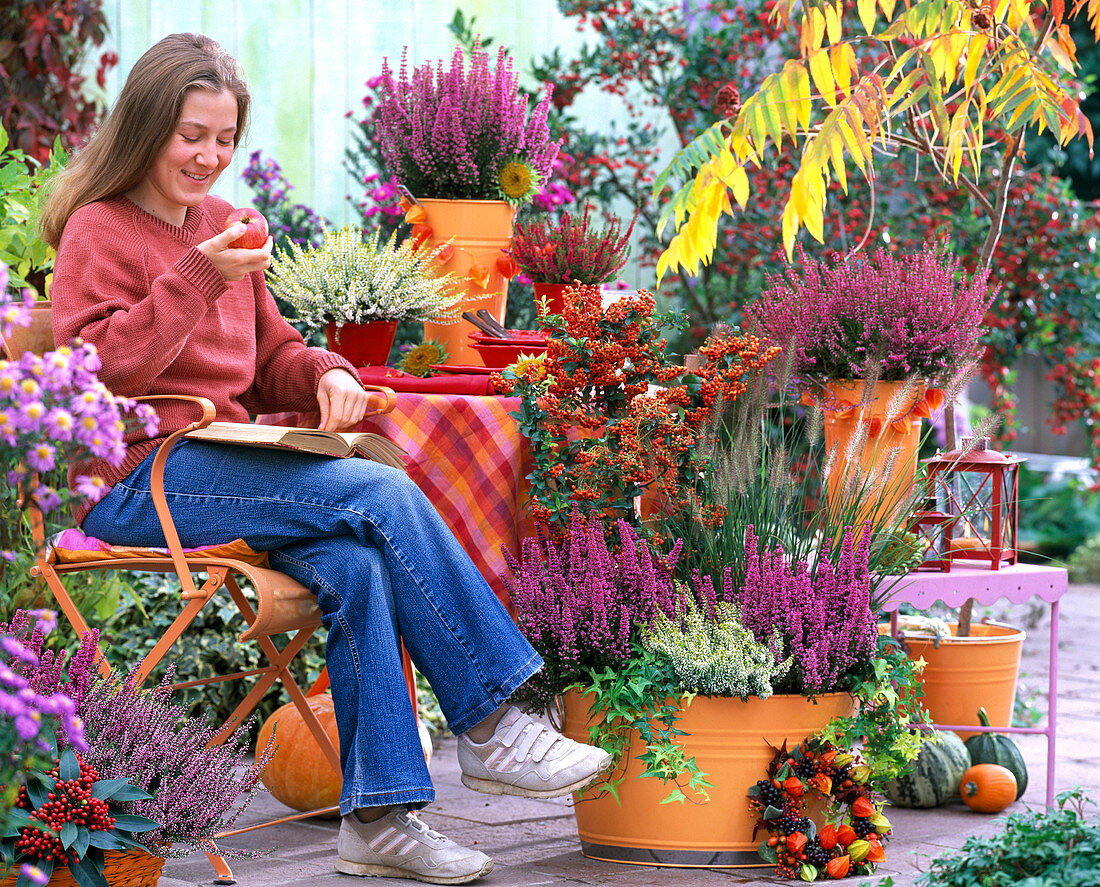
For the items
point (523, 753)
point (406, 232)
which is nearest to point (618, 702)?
point (523, 753)

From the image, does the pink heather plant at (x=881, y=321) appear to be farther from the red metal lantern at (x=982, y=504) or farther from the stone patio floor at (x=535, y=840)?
the stone patio floor at (x=535, y=840)

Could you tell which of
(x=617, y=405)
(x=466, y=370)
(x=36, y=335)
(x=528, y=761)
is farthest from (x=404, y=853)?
(x=36, y=335)

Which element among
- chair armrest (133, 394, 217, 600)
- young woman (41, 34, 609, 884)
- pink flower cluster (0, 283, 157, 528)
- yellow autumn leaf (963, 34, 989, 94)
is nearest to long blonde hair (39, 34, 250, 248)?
young woman (41, 34, 609, 884)

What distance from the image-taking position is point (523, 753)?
2.37 metres

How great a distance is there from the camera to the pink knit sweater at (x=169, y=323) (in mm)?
2408

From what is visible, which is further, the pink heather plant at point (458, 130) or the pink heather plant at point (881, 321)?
the pink heather plant at point (458, 130)

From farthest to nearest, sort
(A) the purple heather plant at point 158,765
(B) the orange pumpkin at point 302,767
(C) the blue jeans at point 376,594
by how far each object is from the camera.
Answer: (B) the orange pumpkin at point 302,767
(C) the blue jeans at point 376,594
(A) the purple heather plant at point 158,765

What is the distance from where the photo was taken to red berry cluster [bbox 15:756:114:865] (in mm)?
1930

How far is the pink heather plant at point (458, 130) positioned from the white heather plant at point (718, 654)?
1350 mm

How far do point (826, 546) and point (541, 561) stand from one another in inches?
22.0

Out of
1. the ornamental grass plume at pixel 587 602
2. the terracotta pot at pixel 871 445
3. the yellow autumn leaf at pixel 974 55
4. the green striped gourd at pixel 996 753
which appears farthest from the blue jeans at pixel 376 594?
the yellow autumn leaf at pixel 974 55

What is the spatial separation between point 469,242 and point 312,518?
1.12 meters

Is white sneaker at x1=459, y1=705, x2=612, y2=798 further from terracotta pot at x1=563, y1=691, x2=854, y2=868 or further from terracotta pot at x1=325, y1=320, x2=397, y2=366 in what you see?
terracotta pot at x1=325, y1=320, x2=397, y2=366

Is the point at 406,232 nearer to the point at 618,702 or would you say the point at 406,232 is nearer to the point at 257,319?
the point at 257,319
